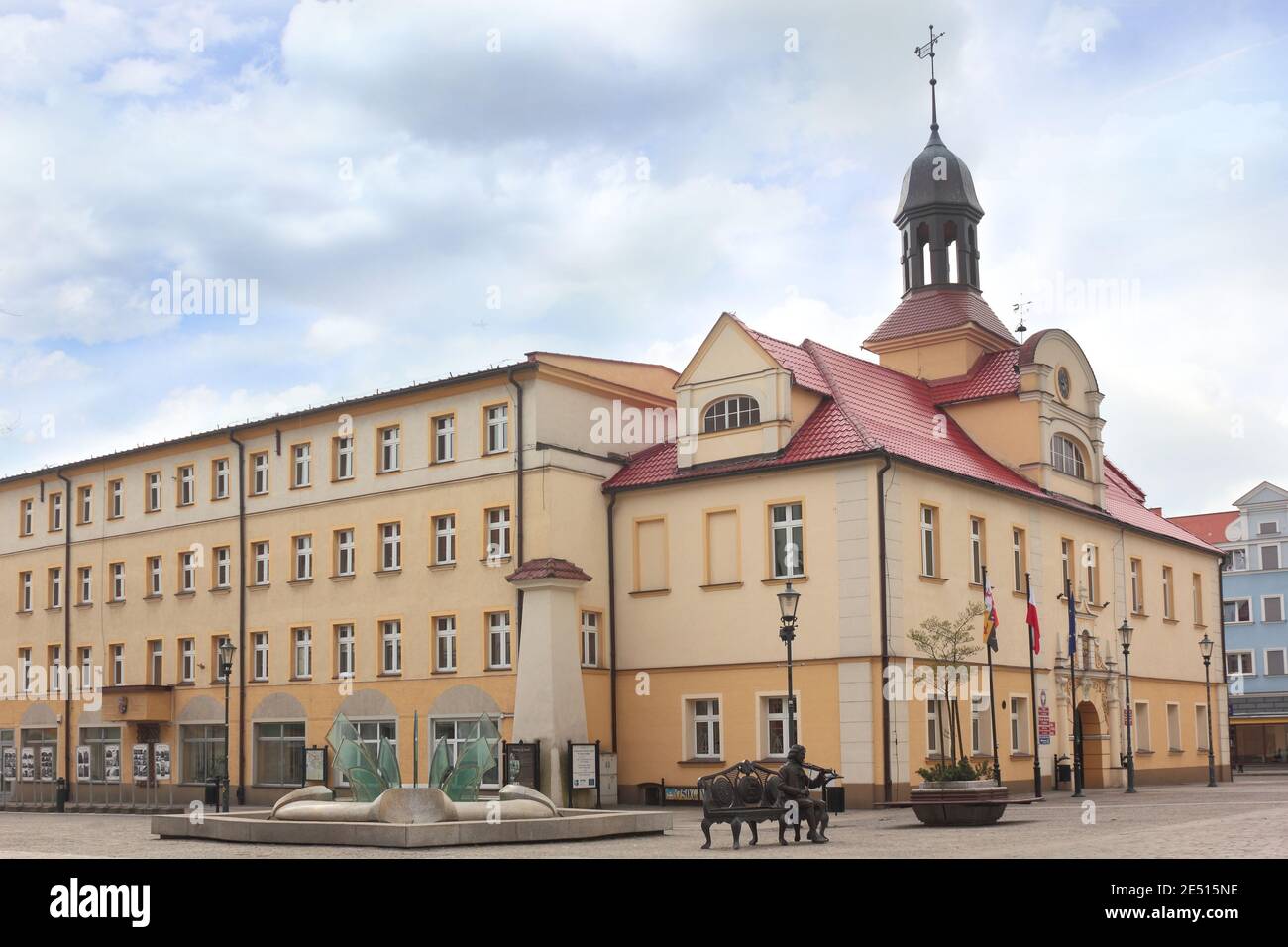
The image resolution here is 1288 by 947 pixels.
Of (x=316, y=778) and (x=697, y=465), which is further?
(x=316, y=778)

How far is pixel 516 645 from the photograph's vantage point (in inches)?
1516

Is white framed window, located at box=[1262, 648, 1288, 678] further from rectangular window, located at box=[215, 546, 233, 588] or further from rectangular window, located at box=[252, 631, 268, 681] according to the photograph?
rectangular window, located at box=[215, 546, 233, 588]

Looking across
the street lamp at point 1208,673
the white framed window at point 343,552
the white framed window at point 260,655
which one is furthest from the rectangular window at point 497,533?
the street lamp at point 1208,673

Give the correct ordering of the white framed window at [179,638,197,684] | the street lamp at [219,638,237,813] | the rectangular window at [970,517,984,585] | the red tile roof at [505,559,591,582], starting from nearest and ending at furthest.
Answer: the red tile roof at [505,559,591,582], the street lamp at [219,638,237,813], the rectangular window at [970,517,984,585], the white framed window at [179,638,197,684]

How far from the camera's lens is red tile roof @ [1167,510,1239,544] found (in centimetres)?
7650

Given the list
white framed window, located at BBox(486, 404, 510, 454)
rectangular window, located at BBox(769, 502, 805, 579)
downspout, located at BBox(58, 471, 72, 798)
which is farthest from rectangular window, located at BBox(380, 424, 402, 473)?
downspout, located at BBox(58, 471, 72, 798)

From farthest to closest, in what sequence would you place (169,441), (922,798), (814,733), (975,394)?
1. (169,441)
2. (975,394)
3. (814,733)
4. (922,798)

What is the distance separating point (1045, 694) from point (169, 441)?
27.4m

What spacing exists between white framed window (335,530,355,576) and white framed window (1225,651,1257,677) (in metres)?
48.4

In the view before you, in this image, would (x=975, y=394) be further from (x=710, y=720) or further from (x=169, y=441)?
(x=169, y=441)

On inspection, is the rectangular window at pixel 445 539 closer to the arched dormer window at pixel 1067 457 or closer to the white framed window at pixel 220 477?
the white framed window at pixel 220 477

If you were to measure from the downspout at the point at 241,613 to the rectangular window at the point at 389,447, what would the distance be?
5893 mm

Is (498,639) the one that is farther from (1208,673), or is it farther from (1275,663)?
(1275,663)
